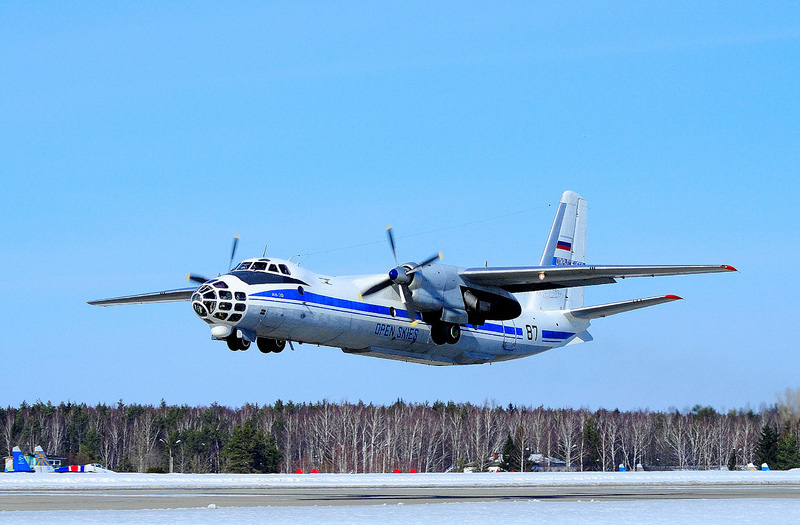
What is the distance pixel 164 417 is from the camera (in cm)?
10762

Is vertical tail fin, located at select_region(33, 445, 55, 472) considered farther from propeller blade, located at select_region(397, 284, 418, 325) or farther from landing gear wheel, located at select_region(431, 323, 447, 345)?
propeller blade, located at select_region(397, 284, 418, 325)

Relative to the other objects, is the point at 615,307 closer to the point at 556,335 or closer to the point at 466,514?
the point at 556,335

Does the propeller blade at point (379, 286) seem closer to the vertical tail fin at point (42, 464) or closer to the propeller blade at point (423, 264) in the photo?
the propeller blade at point (423, 264)

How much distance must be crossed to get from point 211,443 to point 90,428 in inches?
648

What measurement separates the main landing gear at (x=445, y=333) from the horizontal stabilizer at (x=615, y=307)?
6.97 metres

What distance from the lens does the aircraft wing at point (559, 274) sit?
32875 millimetres

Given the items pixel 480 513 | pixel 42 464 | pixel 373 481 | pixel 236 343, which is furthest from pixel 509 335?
pixel 42 464

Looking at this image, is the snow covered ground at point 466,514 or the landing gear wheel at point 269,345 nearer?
the snow covered ground at point 466,514

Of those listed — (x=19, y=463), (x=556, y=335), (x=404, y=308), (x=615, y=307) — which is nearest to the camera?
(x=404, y=308)

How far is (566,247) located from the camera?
45.1 m

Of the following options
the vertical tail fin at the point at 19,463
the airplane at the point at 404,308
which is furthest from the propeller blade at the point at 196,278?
the vertical tail fin at the point at 19,463

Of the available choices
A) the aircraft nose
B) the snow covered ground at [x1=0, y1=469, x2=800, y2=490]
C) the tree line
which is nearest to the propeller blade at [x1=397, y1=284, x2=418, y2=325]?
the aircraft nose

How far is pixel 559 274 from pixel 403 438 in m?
65.7

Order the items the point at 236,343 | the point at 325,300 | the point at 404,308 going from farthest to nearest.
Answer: the point at 404,308, the point at 325,300, the point at 236,343
